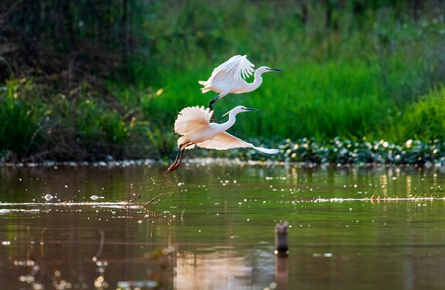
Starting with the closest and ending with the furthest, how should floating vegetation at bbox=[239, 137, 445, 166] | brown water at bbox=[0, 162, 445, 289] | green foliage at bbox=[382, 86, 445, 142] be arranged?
1. brown water at bbox=[0, 162, 445, 289]
2. floating vegetation at bbox=[239, 137, 445, 166]
3. green foliage at bbox=[382, 86, 445, 142]

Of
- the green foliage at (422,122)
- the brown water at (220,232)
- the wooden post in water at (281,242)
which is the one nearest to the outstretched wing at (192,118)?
the brown water at (220,232)

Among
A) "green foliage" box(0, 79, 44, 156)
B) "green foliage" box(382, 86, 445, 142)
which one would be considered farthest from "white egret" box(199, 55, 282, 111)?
"green foliage" box(382, 86, 445, 142)

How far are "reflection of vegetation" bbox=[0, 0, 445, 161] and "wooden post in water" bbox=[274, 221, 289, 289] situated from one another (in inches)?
436

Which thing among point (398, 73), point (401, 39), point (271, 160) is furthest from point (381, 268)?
point (401, 39)

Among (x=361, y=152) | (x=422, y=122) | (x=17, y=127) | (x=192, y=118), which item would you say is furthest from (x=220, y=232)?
(x=422, y=122)

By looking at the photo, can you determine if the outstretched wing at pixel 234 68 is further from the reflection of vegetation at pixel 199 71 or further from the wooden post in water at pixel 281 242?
the reflection of vegetation at pixel 199 71

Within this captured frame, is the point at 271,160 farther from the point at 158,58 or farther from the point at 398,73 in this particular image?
the point at 158,58

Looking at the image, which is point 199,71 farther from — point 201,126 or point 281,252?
point 281,252

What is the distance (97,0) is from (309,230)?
15.9m

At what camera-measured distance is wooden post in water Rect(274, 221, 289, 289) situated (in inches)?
273

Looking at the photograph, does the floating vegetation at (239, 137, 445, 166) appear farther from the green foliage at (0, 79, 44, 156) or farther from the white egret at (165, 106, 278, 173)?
the white egret at (165, 106, 278, 173)

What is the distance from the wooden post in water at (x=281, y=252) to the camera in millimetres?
6930

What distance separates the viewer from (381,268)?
23.4ft

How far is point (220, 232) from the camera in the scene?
9070 millimetres
